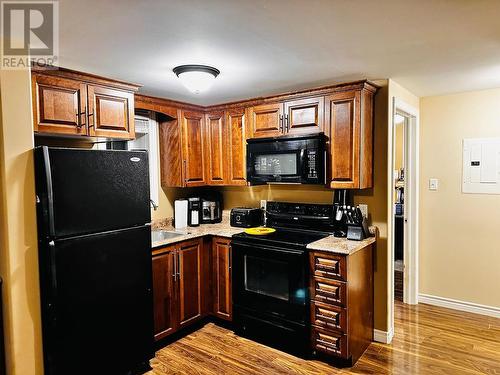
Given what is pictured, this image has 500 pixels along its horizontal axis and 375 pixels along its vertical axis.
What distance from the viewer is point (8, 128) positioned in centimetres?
198

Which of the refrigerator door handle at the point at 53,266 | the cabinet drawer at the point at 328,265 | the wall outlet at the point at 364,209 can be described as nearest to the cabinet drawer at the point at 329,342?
the cabinet drawer at the point at 328,265

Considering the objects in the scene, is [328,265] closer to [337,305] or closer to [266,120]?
[337,305]

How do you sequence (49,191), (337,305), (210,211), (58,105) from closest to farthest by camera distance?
(49,191)
(58,105)
(337,305)
(210,211)

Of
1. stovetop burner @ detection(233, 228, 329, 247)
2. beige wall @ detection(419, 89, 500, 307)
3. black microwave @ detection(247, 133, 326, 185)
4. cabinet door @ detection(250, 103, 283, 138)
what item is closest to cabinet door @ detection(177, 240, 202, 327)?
stovetop burner @ detection(233, 228, 329, 247)

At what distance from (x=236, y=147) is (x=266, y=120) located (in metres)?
0.48

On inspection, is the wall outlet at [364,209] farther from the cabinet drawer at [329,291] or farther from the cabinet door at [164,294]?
the cabinet door at [164,294]

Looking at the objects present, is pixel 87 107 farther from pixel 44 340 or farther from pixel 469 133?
pixel 469 133

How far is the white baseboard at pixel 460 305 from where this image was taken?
11.6ft

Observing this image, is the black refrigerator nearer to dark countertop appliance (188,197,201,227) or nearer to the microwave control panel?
dark countertop appliance (188,197,201,227)

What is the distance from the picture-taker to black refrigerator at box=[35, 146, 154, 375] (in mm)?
2051

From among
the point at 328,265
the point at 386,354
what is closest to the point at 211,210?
the point at 328,265

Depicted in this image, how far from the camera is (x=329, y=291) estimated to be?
8.79ft

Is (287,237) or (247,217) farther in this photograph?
(247,217)

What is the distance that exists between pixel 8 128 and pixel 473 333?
4.02 meters
